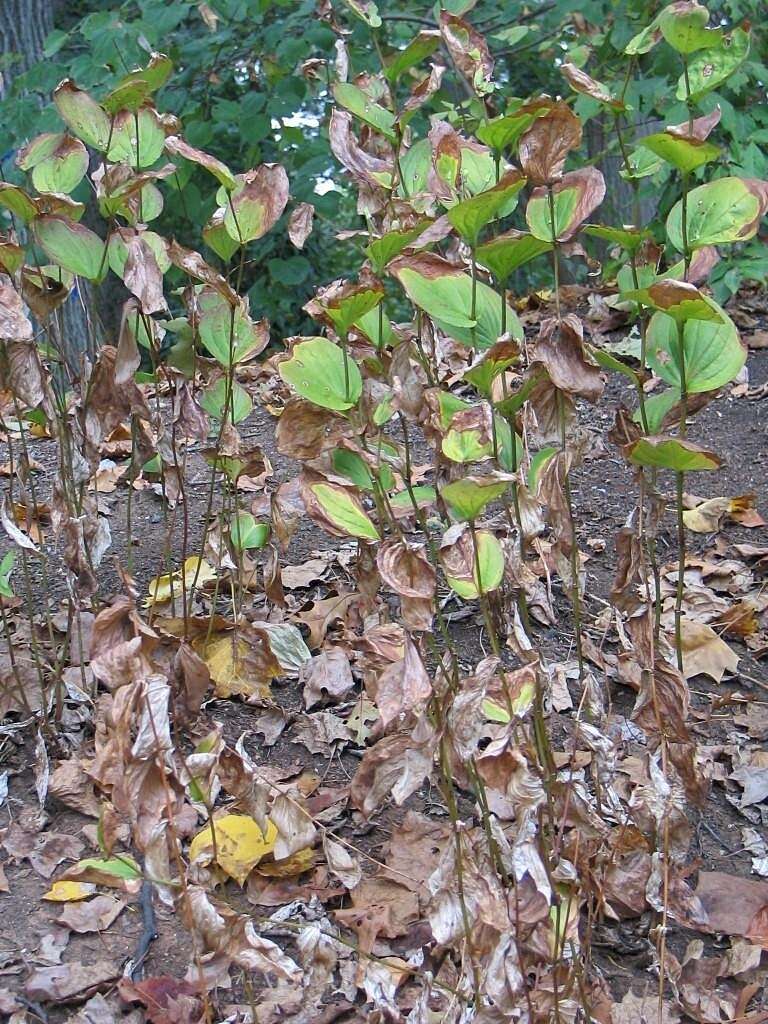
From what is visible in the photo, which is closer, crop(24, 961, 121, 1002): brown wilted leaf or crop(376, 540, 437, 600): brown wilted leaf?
crop(376, 540, 437, 600): brown wilted leaf

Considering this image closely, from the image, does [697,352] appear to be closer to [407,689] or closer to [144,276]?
[407,689]

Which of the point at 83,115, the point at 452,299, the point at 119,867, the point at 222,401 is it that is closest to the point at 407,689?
the point at 119,867

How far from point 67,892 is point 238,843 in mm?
265

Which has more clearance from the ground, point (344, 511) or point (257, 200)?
point (257, 200)

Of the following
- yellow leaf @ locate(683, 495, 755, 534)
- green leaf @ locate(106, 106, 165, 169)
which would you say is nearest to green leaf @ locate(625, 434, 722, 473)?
green leaf @ locate(106, 106, 165, 169)

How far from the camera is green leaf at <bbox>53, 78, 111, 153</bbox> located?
66.5 inches

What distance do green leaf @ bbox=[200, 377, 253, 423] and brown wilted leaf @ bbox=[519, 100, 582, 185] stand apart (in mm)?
699

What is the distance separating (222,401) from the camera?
1923mm

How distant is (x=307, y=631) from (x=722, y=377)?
1126 mm

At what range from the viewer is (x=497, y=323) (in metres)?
1.48

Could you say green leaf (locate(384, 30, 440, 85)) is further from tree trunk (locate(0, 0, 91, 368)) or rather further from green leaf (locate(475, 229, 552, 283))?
tree trunk (locate(0, 0, 91, 368))

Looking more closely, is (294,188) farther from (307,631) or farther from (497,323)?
(497,323)

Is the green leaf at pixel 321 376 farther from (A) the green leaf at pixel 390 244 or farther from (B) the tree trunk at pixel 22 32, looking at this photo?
(B) the tree trunk at pixel 22 32

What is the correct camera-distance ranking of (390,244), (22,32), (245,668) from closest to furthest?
(390,244) < (245,668) < (22,32)
